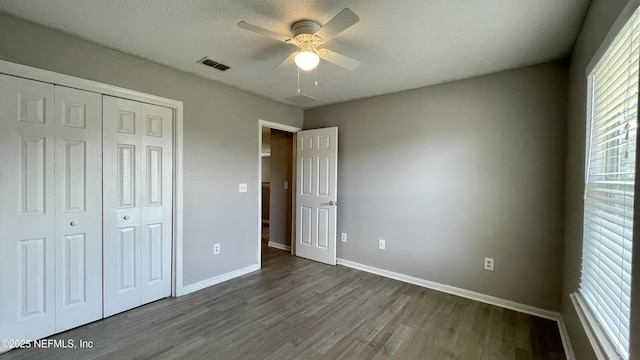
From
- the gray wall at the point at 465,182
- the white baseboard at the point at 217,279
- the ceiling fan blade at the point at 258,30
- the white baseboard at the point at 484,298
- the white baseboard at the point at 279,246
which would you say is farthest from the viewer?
the white baseboard at the point at 279,246

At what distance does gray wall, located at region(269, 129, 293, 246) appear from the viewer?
479 centimetres

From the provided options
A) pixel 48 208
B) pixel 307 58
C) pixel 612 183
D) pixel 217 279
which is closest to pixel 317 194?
pixel 217 279

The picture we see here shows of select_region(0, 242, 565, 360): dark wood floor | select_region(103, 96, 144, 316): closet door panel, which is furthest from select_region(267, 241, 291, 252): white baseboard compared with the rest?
select_region(103, 96, 144, 316): closet door panel

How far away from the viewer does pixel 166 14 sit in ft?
6.07

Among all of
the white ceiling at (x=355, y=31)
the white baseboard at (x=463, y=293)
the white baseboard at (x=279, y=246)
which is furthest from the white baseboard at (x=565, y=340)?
the white baseboard at (x=279, y=246)

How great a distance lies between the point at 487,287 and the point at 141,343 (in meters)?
3.19

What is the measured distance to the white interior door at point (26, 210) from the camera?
6.30 ft

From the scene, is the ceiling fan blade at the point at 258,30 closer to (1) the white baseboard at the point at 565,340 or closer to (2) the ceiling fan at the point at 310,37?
(2) the ceiling fan at the point at 310,37

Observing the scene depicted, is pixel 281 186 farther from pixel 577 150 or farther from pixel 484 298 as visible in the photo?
pixel 577 150

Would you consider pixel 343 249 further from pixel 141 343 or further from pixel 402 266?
pixel 141 343

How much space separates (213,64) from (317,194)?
2172mm

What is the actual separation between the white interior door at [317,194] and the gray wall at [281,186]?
539 mm

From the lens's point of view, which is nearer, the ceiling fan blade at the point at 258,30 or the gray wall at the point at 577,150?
the gray wall at the point at 577,150

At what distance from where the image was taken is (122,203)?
2.49 meters
